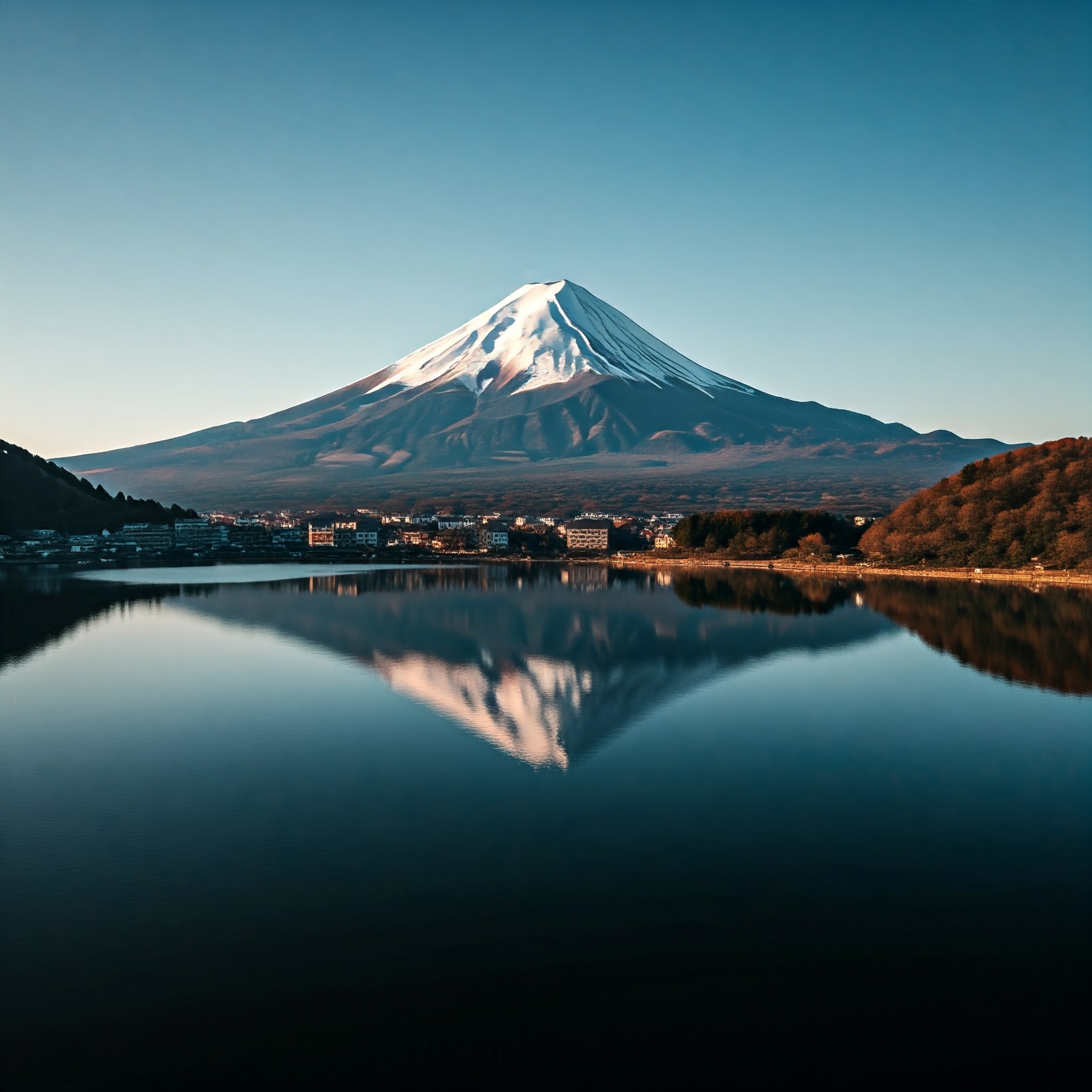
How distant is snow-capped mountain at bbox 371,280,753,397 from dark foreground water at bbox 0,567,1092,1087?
101354 millimetres

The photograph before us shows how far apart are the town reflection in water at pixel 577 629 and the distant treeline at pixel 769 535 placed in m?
6.58

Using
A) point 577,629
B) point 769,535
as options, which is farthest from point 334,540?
point 577,629

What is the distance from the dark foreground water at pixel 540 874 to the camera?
375 cm

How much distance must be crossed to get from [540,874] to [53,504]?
47838 millimetres

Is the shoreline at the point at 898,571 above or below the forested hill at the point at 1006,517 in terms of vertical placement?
below

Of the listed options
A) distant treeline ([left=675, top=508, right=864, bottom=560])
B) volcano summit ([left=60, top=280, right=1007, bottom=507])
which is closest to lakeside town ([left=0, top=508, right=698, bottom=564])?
distant treeline ([left=675, top=508, right=864, bottom=560])

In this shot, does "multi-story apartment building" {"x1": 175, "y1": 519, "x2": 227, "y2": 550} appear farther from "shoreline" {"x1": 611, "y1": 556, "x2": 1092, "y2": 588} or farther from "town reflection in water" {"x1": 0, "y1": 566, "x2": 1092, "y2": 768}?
"shoreline" {"x1": 611, "y1": 556, "x2": 1092, "y2": 588}

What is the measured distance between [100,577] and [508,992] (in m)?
29.1

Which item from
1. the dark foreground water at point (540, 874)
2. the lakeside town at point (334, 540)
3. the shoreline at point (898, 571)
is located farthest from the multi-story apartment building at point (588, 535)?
the dark foreground water at point (540, 874)

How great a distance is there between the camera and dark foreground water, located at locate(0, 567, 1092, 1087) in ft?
12.3

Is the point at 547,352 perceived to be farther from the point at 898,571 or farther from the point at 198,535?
the point at 898,571

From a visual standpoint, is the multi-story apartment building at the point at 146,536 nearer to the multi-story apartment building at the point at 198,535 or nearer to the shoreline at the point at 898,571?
the multi-story apartment building at the point at 198,535

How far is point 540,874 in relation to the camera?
536 cm

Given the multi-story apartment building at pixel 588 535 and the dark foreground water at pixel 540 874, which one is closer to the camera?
the dark foreground water at pixel 540 874
